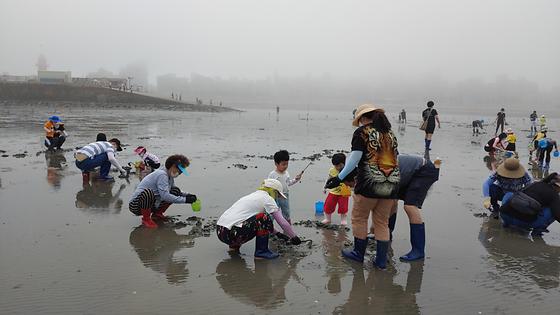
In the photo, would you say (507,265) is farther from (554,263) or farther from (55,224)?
(55,224)

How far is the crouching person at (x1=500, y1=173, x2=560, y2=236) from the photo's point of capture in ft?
21.1

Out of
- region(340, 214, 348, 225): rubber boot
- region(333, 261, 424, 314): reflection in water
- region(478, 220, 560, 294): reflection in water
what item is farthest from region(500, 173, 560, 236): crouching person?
region(340, 214, 348, 225): rubber boot

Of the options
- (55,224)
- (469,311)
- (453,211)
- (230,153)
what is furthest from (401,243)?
(230,153)

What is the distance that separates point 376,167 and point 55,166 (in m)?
10.0

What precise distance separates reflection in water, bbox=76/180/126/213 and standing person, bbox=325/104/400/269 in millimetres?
4711

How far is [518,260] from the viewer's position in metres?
5.73

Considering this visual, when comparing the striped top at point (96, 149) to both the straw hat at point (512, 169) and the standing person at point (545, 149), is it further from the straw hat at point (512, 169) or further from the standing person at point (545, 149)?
the standing person at point (545, 149)

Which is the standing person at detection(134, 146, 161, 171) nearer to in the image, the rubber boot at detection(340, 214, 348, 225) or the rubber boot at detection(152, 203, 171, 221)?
the rubber boot at detection(152, 203, 171, 221)

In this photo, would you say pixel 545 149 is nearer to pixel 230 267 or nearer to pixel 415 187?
pixel 415 187

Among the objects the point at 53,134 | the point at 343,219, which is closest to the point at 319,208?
the point at 343,219

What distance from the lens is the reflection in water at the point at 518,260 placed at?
16.5 feet

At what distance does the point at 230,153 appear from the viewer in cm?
1527

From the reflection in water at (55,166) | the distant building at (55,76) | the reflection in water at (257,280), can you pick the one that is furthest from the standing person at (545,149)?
the distant building at (55,76)

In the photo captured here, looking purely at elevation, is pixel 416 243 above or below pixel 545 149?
below
